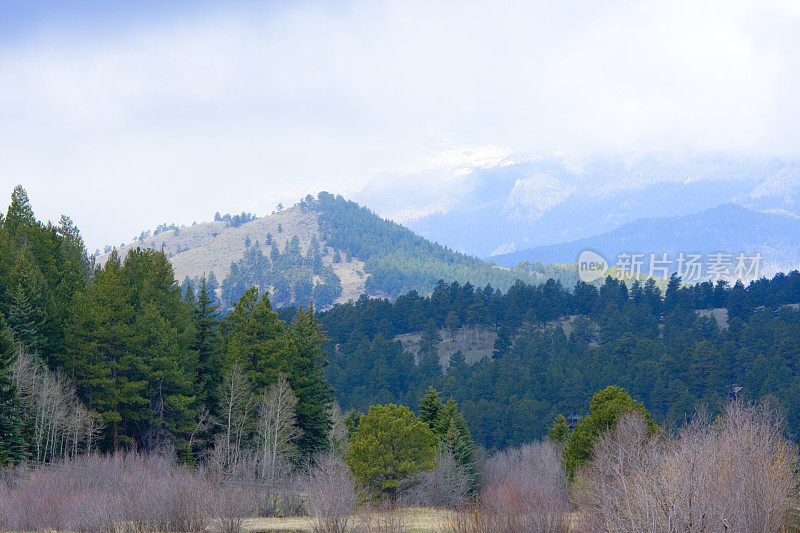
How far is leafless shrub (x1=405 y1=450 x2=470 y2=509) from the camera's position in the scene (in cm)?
4916

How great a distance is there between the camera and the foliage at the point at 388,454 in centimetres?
4778

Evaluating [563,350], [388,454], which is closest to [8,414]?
[388,454]

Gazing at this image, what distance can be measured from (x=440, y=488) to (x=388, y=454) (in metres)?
4.96

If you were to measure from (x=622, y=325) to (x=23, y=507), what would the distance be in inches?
5323

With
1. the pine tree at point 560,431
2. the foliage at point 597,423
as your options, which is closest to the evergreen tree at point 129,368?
the foliage at point 597,423

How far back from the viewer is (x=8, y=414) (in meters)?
40.2

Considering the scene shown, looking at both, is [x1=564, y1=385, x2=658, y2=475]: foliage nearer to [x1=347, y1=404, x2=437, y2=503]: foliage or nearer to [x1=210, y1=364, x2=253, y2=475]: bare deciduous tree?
[x1=347, y1=404, x2=437, y2=503]: foliage

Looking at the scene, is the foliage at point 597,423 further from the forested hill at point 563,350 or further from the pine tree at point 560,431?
the forested hill at point 563,350

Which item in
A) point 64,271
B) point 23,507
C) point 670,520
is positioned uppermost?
point 64,271

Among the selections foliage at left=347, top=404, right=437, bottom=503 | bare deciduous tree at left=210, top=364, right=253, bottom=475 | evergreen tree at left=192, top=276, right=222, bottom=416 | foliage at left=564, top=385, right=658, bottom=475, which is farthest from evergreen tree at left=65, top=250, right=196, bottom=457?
foliage at left=564, top=385, right=658, bottom=475

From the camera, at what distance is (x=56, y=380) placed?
160 feet

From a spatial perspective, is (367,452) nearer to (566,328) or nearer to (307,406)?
(307,406)

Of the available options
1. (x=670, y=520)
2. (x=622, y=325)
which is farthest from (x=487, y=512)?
(x=622, y=325)

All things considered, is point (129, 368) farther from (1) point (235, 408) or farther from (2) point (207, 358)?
(1) point (235, 408)
